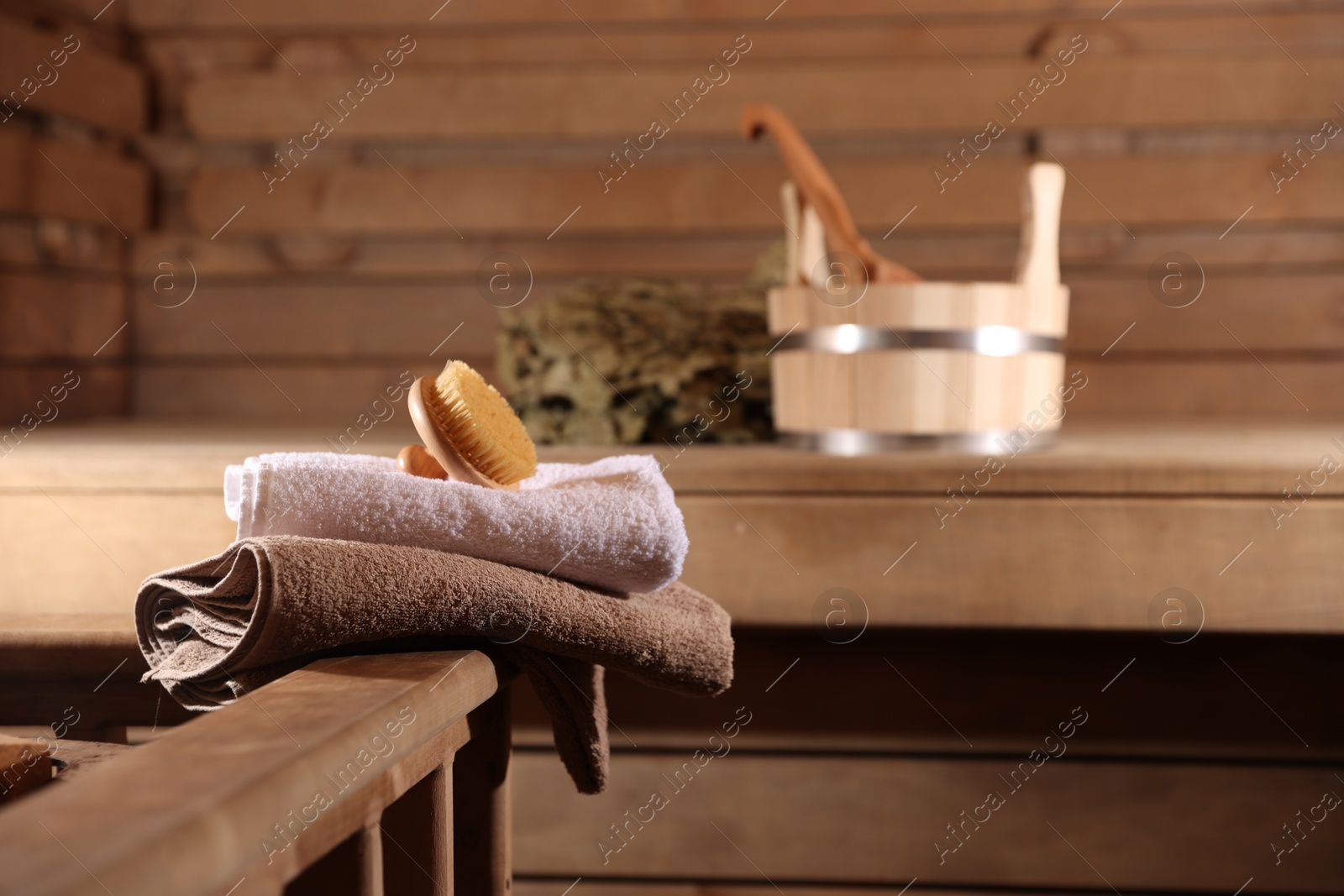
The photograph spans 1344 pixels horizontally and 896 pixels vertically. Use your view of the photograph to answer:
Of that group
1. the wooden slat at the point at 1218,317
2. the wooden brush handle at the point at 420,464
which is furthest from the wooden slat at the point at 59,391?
the wooden slat at the point at 1218,317

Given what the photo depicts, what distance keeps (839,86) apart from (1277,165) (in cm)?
77

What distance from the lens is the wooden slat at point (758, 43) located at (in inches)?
76.5

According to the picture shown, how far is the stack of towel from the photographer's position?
23.3 inches

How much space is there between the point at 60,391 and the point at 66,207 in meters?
0.32

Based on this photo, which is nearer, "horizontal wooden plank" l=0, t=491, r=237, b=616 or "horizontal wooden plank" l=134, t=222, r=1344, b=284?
"horizontal wooden plank" l=0, t=491, r=237, b=616

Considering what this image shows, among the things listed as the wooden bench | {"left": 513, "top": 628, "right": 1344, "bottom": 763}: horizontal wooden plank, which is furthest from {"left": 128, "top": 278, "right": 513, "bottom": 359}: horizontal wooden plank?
{"left": 513, "top": 628, "right": 1344, "bottom": 763}: horizontal wooden plank

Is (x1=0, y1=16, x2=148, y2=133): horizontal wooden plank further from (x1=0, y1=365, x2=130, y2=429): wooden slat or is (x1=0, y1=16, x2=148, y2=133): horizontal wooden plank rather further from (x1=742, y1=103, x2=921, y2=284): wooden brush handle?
(x1=742, y1=103, x2=921, y2=284): wooden brush handle

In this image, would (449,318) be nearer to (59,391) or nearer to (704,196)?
(704,196)

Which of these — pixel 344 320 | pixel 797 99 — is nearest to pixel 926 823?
pixel 797 99

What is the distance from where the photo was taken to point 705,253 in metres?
2.02

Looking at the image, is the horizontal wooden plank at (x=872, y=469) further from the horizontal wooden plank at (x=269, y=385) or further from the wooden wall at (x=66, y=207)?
the horizontal wooden plank at (x=269, y=385)

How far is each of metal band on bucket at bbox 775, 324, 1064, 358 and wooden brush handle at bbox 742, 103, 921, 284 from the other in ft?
0.25

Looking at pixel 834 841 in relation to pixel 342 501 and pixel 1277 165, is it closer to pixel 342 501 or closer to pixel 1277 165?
pixel 342 501

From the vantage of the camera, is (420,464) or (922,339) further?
(922,339)
